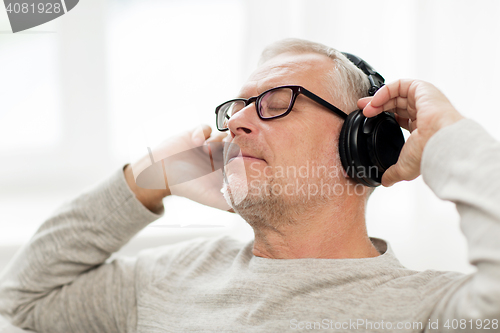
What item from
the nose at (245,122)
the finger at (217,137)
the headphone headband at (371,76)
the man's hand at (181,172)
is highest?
the headphone headband at (371,76)

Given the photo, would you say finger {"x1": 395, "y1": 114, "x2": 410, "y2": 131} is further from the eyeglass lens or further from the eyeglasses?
the eyeglass lens

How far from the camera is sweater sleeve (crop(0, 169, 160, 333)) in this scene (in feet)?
3.44

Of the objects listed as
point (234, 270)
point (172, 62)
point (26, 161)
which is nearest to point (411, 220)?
point (234, 270)

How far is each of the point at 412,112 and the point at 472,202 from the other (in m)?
0.30

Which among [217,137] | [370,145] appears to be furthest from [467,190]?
[217,137]

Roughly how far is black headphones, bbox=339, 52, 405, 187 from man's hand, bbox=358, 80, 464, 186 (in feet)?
0.07

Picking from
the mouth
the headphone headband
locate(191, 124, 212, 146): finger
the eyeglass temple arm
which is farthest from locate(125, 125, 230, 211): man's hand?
the headphone headband

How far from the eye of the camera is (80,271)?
1.12m

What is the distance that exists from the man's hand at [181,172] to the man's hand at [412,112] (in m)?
0.50

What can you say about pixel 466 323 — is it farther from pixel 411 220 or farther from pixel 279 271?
pixel 411 220

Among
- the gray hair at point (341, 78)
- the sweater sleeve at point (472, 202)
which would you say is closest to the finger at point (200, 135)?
the gray hair at point (341, 78)

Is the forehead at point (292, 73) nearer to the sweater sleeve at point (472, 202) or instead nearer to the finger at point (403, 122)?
the finger at point (403, 122)

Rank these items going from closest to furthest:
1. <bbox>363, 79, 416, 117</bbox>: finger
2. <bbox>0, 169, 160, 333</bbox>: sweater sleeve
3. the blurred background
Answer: <bbox>363, 79, 416, 117</bbox>: finger → <bbox>0, 169, 160, 333</bbox>: sweater sleeve → the blurred background

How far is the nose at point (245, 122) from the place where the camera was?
0.91m
